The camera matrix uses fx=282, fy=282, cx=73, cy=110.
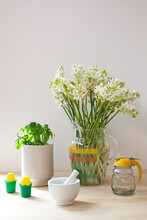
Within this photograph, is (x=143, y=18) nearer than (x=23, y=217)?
No

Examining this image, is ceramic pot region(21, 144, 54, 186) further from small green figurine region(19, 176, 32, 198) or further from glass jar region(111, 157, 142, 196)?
glass jar region(111, 157, 142, 196)

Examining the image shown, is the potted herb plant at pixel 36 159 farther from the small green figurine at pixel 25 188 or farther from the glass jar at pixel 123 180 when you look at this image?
the glass jar at pixel 123 180

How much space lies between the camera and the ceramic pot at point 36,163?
1.15 meters

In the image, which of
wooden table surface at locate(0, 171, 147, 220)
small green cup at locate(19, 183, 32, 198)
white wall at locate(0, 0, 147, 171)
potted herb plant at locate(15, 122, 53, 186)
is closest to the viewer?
wooden table surface at locate(0, 171, 147, 220)

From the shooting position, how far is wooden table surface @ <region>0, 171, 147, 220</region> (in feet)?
2.79

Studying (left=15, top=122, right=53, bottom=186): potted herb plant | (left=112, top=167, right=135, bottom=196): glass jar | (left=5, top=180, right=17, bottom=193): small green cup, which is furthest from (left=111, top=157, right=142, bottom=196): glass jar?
(left=5, top=180, right=17, bottom=193): small green cup

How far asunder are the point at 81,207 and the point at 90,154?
0.27 metres

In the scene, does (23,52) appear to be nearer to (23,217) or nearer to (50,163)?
(50,163)

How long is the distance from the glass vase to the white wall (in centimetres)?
27

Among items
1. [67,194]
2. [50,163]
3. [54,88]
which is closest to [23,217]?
[67,194]

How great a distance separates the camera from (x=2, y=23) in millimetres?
1392

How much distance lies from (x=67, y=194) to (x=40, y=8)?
3.06ft

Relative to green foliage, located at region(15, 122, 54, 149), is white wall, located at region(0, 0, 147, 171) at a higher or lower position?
higher

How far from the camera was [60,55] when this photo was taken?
142cm
